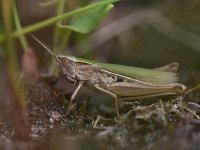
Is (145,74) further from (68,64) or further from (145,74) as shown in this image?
(68,64)

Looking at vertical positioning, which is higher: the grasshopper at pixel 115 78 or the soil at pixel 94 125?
the grasshopper at pixel 115 78

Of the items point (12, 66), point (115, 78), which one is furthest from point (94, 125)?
point (12, 66)

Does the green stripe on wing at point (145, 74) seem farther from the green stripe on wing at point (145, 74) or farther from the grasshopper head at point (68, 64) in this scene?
the grasshopper head at point (68, 64)

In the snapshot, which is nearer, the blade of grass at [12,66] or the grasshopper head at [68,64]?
the blade of grass at [12,66]

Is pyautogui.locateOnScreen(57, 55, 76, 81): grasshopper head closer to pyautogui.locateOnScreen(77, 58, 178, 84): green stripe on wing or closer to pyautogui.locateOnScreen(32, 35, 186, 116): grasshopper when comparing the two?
pyautogui.locateOnScreen(32, 35, 186, 116): grasshopper

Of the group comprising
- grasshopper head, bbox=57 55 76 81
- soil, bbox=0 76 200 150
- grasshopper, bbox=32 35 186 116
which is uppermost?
grasshopper head, bbox=57 55 76 81

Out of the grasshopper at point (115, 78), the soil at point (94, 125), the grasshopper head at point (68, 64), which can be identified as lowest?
the soil at point (94, 125)

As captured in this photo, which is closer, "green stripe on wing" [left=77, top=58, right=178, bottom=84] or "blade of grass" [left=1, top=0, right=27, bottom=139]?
"blade of grass" [left=1, top=0, right=27, bottom=139]

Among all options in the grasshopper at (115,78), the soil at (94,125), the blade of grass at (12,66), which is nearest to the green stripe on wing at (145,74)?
the grasshopper at (115,78)

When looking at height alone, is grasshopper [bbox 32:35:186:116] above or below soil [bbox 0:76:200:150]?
above

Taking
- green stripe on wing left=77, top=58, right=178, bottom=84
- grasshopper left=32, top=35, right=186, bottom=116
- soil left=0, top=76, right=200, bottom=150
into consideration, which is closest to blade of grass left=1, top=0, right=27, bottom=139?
soil left=0, top=76, right=200, bottom=150

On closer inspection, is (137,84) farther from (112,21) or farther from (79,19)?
(112,21)
